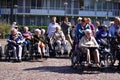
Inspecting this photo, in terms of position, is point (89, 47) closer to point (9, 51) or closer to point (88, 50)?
point (88, 50)

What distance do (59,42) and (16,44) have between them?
224 centimetres

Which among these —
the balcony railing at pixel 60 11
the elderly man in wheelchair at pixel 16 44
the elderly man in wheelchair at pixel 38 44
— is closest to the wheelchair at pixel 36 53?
the elderly man in wheelchair at pixel 38 44

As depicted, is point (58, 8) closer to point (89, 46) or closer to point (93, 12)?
point (93, 12)

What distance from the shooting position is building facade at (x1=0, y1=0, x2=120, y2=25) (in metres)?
61.7

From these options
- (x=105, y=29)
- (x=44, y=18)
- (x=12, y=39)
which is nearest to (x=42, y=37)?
(x=12, y=39)

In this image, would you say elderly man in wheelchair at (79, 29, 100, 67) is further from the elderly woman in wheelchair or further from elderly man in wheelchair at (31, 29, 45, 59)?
elderly man in wheelchair at (31, 29, 45, 59)

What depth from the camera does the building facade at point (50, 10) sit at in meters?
61.7

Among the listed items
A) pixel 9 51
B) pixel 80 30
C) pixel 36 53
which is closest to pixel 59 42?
pixel 36 53

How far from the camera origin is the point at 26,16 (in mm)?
62375

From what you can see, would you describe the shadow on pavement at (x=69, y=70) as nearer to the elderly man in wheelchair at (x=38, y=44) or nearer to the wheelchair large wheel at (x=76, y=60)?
the wheelchair large wheel at (x=76, y=60)

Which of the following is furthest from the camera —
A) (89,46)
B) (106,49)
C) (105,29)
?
(105,29)

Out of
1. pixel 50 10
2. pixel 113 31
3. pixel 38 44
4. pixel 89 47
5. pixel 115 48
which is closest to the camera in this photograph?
pixel 89 47

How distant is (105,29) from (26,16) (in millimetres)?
48649

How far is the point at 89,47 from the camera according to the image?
41.4ft
